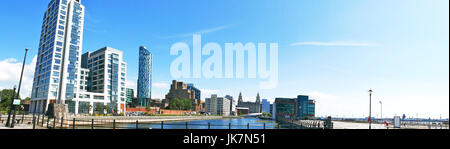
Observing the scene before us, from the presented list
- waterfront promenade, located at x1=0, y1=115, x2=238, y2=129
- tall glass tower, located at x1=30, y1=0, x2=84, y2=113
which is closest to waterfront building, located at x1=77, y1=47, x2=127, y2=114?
tall glass tower, located at x1=30, y1=0, x2=84, y2=113

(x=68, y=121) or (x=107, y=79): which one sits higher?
(x=107, y=79)

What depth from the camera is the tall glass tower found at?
107 metres

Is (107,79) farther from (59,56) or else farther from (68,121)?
(68,121)

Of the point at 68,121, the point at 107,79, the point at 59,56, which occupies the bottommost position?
the point at 68,121

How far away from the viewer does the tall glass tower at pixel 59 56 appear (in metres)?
107

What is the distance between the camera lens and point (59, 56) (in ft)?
358

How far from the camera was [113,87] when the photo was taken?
134m

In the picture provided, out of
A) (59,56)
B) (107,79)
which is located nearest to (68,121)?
(59,56)

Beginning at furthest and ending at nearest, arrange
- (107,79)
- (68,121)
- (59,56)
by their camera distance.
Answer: (107,79) < (59,56) < (68,121)

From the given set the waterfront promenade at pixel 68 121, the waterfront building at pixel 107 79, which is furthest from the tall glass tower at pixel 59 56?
the waterfront promenade at pixel 68 121

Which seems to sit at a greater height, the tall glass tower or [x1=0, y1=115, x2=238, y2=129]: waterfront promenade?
the tall glass tower

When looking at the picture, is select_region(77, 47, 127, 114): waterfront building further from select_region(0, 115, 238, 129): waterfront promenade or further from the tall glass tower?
select_region(0, 115, 238, 129): waterfront promenade
